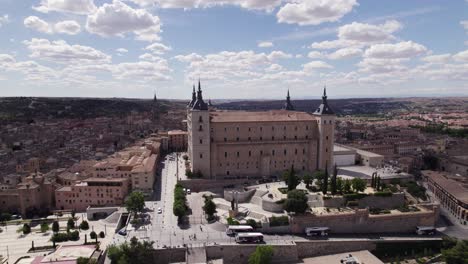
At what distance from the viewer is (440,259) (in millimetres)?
46281

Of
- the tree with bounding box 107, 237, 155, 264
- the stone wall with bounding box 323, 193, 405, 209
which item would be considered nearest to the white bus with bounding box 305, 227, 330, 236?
the stone wall with bounding box 323, 193, 405, 209

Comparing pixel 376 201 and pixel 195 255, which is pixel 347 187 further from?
pixel 195 255

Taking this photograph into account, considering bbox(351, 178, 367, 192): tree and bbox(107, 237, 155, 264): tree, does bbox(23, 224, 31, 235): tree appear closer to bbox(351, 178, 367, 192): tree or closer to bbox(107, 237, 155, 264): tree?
bbox(107, 237, 155, 264): tree

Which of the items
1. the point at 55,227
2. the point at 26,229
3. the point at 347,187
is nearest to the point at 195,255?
the point at 55,227

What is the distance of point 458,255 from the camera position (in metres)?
41.5

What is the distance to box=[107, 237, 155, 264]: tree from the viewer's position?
128 ft

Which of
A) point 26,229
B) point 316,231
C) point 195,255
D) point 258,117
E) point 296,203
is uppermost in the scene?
point 258,117

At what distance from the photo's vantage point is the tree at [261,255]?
4084cm

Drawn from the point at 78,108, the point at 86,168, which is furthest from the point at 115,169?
the point at 78,108

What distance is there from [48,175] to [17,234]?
18.7 metres

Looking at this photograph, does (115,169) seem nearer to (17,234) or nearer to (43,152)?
(17,234)

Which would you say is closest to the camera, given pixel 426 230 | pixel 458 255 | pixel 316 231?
pixel 458 255

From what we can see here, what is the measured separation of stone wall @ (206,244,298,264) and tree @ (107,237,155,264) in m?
7.00

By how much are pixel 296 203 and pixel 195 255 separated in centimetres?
1545
